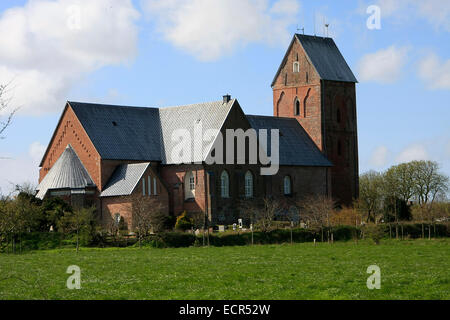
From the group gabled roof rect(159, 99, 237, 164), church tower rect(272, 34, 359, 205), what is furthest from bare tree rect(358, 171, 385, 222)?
gabled roof rect(159, 99, 237, 164)

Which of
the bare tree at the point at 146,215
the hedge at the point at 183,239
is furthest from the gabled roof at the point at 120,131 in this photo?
the hedge at the point at 183,239

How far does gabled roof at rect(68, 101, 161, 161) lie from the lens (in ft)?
213

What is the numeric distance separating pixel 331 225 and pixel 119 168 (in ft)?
62.8

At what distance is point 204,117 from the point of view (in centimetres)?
6731

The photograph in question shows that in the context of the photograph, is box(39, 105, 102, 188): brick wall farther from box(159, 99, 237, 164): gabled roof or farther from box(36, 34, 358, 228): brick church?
box(159, 99, 237, 164): gabled roof

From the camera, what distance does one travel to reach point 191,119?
68.6m

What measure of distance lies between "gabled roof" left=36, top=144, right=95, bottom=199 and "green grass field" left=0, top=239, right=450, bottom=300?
26.6 m

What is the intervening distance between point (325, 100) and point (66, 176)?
26.8 m

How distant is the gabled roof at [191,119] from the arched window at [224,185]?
2883mm

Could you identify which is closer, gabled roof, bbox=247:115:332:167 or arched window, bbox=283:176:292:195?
arched window, bbox=283:176:292:195

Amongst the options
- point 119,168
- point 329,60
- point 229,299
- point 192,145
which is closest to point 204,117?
point 192,145

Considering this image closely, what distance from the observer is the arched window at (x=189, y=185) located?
2566 inches

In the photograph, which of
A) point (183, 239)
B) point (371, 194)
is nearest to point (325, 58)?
point (371, 194)

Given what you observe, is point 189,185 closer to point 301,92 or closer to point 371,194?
point 301,92
